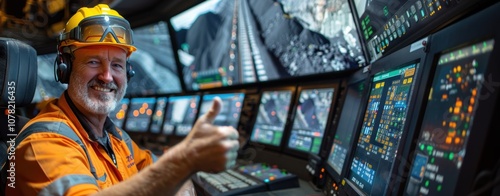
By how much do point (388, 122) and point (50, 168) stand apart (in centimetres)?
101

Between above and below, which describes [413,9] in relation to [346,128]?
above

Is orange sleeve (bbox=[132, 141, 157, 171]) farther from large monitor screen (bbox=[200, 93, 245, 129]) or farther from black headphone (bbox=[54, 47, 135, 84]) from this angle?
large monitor screen (bbox=[200, 93, 245, 129])

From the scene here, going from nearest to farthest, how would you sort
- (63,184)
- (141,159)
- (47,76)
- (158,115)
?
1. (63,184)
2. (141,159)
3. (158,115)
4. (47,76)

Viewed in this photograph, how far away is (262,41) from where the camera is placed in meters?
2.89

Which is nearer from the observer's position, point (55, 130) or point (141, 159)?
point (55, 130)

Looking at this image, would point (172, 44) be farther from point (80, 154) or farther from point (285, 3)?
point (80, 154)

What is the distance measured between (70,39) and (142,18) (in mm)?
2845

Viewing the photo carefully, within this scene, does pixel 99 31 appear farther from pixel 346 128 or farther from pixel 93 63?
pixel 346 128

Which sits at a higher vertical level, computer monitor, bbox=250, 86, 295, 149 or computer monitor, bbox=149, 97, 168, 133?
computer monitor, bbox=250, 86, 295, 149

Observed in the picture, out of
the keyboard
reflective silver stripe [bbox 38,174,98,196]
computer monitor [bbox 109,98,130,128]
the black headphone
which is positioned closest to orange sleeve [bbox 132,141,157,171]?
the keyboard

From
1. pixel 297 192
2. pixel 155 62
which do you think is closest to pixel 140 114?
pixel 155 62

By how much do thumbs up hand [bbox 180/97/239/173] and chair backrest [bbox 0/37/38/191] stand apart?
2.94ft

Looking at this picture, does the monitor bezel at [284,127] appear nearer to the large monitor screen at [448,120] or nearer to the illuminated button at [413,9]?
the illuminated button at [413,9]

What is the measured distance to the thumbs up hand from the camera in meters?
0.93
